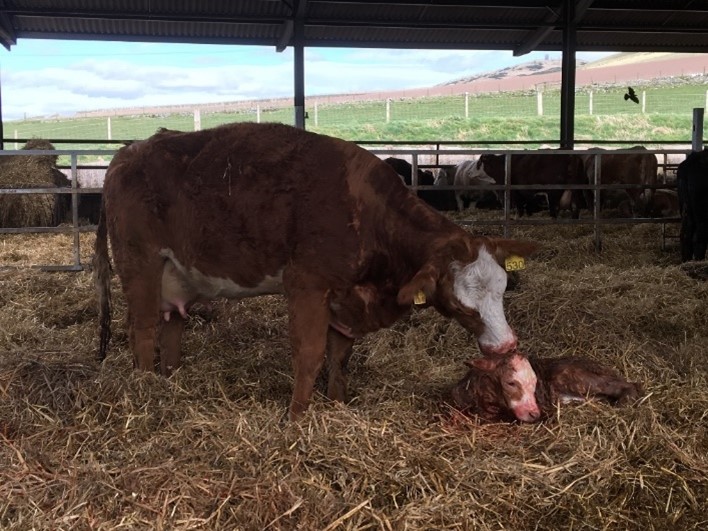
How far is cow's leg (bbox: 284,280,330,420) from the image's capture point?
383 centimetres

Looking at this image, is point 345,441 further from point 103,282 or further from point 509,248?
point 103,282

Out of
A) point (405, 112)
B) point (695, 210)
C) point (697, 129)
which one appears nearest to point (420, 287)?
point (695, 210)

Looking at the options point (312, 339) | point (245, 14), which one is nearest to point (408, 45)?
point (245, 14)

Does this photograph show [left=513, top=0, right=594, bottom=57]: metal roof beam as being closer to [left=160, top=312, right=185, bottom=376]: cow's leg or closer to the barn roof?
the barn roof

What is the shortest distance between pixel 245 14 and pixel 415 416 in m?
12.9

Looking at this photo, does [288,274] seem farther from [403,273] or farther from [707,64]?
[707,64]

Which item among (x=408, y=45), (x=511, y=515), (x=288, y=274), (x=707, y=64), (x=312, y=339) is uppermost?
(x=707, y=64)

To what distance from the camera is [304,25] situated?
15359 millimetres

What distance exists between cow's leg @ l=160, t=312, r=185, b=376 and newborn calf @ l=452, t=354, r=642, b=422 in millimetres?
1931

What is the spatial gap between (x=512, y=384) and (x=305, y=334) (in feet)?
3.79

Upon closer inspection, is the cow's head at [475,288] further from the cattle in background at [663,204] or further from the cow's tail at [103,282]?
the cattle in background at [663,204]

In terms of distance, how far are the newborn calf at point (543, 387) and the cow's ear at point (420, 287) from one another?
1.71ft

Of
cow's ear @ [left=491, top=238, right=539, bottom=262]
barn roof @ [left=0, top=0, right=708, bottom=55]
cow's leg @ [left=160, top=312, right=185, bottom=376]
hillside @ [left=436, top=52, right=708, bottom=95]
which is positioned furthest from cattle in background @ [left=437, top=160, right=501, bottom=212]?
hillside @ [left=436, top=52, right=708, bottom=95]

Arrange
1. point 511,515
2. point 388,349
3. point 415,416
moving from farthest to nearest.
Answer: point 388,349 → point 415,416 → point 511,515
